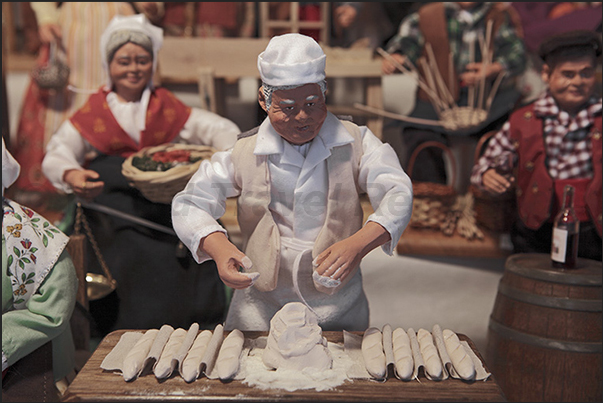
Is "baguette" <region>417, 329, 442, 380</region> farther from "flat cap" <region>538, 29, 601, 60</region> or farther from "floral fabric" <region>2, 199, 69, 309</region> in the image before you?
"flat cap" <region>538, 29, 601, 60</region>

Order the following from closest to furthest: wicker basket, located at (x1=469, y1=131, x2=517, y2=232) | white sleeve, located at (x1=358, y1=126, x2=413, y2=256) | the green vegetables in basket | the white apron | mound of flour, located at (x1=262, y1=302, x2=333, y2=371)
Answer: mound of flour, located at (x1=262, y1=302, x2=333, y2=371) < white sleeve, located at (x1=358, y1=126, x2=413, y2=256) < the white apron < the green vegetables in basket < wicker basket, located at (x1=469, y1=131, x2=517, y2=232)

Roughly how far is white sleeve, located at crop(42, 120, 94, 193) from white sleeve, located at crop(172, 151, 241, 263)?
0.93 m

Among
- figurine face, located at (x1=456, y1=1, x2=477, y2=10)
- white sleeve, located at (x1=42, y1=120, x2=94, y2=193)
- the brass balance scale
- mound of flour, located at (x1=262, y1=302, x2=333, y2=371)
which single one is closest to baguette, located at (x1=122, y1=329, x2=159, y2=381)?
mound of flour, located at (x1=262, y1=302, x2=333, y2=371)

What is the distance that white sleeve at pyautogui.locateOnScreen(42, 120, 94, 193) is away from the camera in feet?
8.07

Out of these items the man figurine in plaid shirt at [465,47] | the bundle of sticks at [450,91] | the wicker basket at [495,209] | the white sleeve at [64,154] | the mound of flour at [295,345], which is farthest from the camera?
the man figurine in plaid shirt at [465,47]

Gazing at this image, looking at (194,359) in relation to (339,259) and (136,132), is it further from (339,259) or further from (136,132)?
(136,132)

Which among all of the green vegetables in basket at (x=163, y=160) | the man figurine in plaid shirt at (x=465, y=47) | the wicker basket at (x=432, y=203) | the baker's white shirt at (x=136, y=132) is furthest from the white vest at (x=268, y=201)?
the man figurine in plaid shirt at (x=465, y=47)

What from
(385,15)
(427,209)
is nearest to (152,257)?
(427,209)

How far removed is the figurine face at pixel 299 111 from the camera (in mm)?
1620

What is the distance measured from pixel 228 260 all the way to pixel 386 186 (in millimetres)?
477

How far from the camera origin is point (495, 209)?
3215mm

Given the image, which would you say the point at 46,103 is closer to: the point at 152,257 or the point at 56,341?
the point at 152,257

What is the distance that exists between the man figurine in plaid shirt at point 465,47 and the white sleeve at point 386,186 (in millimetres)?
1711

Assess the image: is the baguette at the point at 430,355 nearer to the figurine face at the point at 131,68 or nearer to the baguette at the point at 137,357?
the baguette at the point at 137,357
